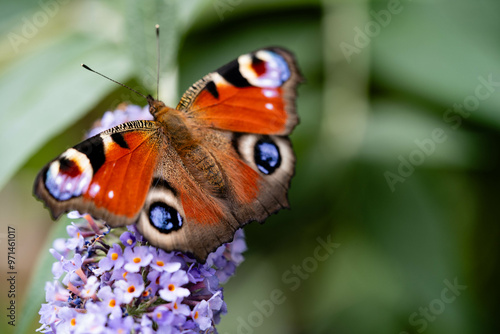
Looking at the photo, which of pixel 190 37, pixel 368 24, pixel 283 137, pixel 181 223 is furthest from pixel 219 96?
pixel 368 24

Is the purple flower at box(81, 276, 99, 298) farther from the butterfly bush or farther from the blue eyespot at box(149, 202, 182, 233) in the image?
the blue eyespot at box(149, 202, 182, 233)

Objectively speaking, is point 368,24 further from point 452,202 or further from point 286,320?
point 286,320

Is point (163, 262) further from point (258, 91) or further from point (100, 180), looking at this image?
point (258, 91)

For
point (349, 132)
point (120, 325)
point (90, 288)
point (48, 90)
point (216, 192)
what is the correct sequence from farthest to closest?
point (349, 132) < point (48, 90) < point (216, 192) < point (90, 288) < point (120, 325)

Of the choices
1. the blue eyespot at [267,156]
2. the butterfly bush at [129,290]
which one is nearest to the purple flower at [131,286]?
the butterfly bush at [129,290]

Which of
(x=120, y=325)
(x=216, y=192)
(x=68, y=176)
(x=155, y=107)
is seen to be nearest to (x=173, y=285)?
(x=120, y=325)

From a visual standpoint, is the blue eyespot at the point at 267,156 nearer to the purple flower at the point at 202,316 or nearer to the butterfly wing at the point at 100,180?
the butterfly wing at the point at 100,180
